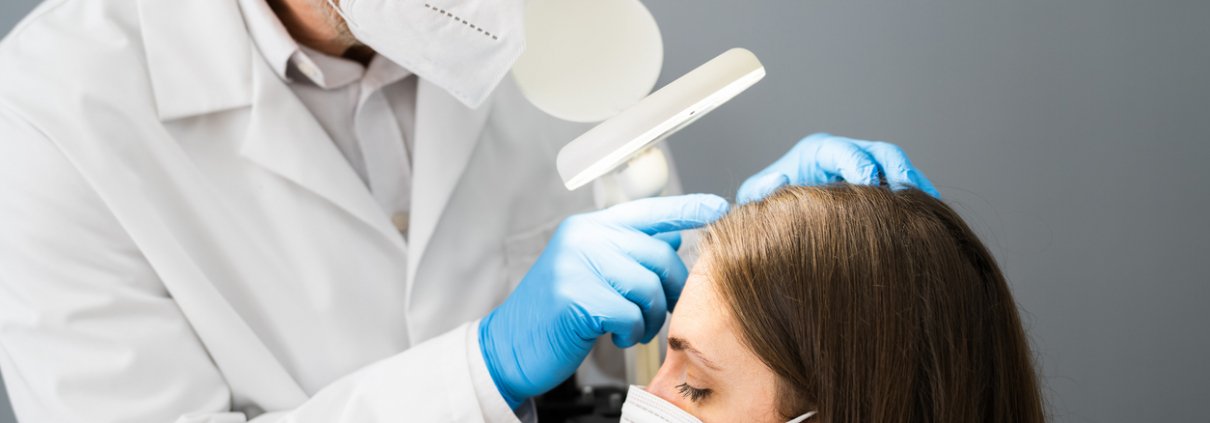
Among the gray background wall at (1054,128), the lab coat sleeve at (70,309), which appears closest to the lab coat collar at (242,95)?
the lab coat sleeve at (70,309)

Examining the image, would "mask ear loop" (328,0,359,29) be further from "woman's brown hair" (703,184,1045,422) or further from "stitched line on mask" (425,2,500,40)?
"woman's brown hair" (703,184,1045,422)

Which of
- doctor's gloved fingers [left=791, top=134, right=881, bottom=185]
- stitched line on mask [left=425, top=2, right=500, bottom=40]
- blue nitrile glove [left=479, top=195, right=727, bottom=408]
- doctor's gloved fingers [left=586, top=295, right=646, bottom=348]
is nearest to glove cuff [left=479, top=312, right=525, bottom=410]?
blue nitrile glove [left=479, top=195, right=727, bottom=408]

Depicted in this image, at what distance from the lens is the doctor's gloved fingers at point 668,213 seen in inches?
43.8

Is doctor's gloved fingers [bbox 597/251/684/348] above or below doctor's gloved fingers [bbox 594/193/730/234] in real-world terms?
below

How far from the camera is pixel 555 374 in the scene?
1.13 meters

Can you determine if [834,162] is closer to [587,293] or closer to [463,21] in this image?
[587,293]

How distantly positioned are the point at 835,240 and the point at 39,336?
0.98 m

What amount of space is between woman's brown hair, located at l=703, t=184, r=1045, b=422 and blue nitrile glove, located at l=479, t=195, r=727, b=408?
0.14 m

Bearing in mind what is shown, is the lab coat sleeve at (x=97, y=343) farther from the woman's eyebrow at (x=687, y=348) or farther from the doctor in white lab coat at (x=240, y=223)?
the woman's eyebrow at (x=687, y=348)

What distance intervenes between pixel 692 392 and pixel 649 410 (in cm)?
5

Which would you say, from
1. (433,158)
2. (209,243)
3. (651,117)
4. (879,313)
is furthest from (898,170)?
(209,243)

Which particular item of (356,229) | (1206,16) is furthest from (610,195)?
(1206,16)

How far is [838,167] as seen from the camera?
3.80 ft

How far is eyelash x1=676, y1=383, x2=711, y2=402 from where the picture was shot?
1001mm
